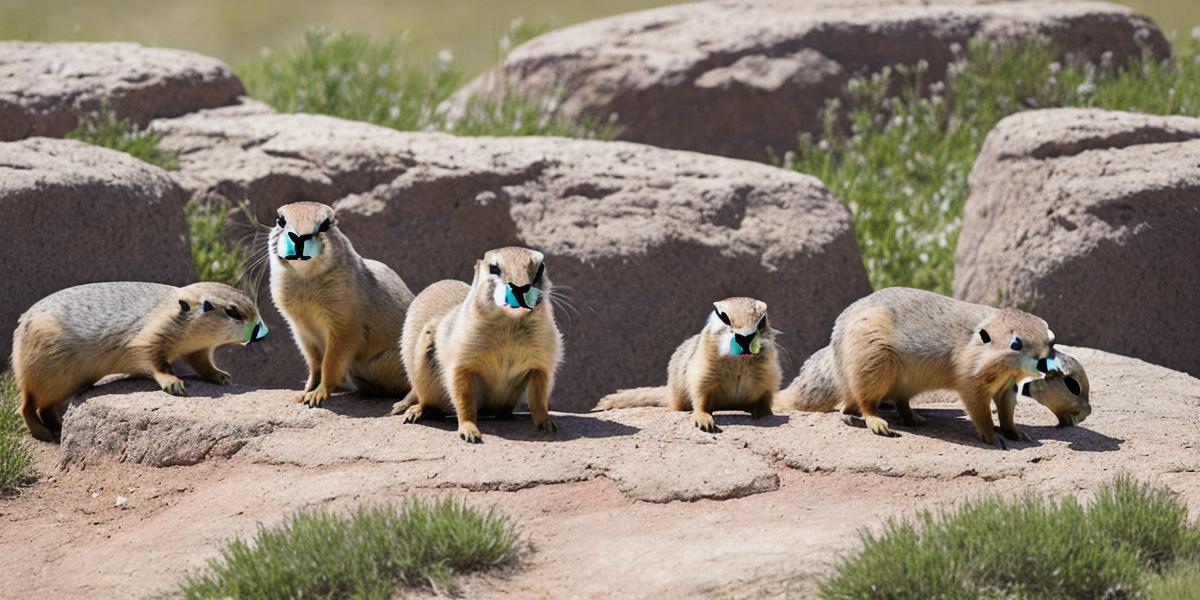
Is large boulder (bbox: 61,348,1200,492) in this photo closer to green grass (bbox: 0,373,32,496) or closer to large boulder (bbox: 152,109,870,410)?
green grass (bbox: 0,373,32,496)

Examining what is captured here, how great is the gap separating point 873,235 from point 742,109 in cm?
254

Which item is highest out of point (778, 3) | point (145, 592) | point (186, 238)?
point (778, 3)

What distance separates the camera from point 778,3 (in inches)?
591

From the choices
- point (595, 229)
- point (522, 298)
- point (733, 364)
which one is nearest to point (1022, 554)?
point (733, 364)

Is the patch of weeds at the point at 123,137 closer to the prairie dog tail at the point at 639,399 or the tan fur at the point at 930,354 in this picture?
the prairie dog tail at the point at 639,399

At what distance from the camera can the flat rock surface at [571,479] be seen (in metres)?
5.72

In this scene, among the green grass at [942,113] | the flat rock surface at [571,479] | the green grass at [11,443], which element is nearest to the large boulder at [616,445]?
the flat rock surface at [571,479]

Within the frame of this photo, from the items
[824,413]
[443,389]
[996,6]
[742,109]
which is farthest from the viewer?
[996,6]

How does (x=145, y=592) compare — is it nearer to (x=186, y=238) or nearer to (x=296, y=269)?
(x=296, y=269)

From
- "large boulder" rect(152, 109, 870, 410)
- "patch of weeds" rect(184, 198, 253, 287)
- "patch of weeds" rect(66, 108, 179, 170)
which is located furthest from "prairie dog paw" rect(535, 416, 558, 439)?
"patch of weeds" rect(66, 108, 179, 170)

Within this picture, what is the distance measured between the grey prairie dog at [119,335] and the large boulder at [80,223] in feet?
2.95

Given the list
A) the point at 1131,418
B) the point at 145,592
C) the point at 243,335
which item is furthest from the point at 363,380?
the point at 1131,418

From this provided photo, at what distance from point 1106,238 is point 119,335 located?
6.28 metres

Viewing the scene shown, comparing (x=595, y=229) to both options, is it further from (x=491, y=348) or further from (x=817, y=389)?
(x=491, y=348)
